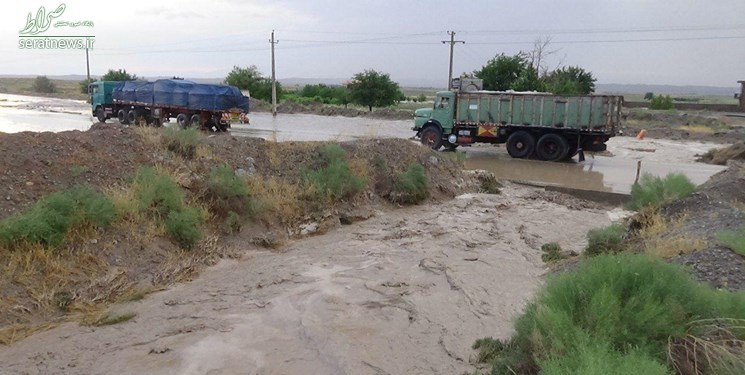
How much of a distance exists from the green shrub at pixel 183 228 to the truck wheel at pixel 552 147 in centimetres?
1749

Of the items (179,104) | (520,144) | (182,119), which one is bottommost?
(520,144)

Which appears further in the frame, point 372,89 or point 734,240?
point 372,89

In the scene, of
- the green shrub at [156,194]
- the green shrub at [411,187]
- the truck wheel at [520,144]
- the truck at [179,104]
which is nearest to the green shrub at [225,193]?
the green shrub at [156,194]

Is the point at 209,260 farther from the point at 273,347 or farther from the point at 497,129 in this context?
the point at 497,129

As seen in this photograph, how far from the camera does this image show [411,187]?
16188 millimetres

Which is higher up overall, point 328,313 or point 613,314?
point 613,314

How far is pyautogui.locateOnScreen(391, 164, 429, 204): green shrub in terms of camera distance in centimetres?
1611

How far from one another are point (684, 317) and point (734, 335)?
390mm

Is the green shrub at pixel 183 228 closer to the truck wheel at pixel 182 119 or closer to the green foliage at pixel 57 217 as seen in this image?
the green foliage at pixel 57 217

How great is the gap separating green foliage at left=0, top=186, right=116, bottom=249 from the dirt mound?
78.9 ft

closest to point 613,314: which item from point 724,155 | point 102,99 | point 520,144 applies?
point 520,144

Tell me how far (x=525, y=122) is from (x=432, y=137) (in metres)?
3.95

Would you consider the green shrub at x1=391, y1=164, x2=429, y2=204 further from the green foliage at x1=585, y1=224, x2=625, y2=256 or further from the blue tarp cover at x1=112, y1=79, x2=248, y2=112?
the blue tarp cover at x1=112, y1=79, x2=248, y2=112

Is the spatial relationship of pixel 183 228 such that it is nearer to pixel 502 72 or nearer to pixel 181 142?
pixel 181 142
